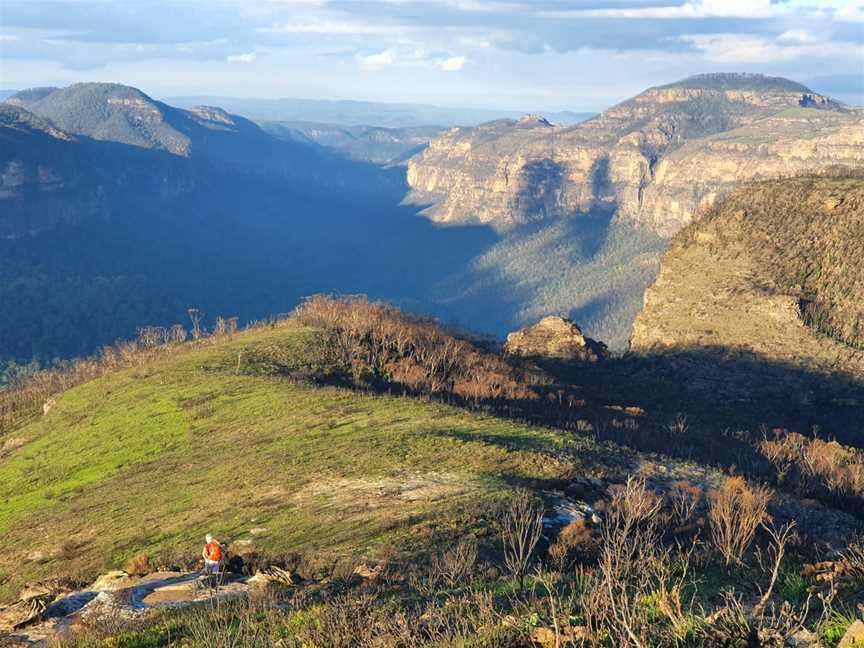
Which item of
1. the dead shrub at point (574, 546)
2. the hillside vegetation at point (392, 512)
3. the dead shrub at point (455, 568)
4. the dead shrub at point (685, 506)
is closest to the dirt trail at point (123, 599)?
the hillside vegetation at point (392, 512)

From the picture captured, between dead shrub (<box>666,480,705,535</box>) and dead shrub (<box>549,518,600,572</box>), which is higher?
dead shrub (<box>549,518,600,572</box>)

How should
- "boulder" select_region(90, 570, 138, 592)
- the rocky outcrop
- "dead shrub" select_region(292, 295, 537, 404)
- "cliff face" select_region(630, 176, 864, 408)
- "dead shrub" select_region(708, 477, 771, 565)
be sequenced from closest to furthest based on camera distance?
"dead shrub" select_region(708, 477, 771, 565), "boulder" select_region(90, 570, 138, 592), "dead shrub" select_region(292, 295, 537, 404), "cliff face" select_region(630, 176, 864, 408), the rocky outcrop

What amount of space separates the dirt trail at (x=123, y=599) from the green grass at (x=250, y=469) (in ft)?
18.1

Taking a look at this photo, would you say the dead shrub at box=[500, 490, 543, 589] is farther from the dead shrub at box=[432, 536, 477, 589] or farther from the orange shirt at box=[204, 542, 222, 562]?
the orange shirt at box=[204, 542, 222, 562]

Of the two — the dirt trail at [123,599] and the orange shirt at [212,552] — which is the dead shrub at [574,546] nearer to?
the dirt trail at [123,599]

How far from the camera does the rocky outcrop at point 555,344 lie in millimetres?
126312

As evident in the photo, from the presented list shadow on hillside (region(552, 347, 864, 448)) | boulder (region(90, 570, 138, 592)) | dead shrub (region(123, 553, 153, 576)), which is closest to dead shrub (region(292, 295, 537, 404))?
shadow on hillside (region(552, 347, 864, 448))

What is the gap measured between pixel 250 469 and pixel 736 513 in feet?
108

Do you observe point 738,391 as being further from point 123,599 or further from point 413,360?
point 123,599

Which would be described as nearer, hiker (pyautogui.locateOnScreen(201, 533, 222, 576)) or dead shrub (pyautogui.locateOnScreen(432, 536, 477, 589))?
dead shrub (pyautogui.locateOnScreen(432, 536, 477, 589))

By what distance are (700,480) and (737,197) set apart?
3730 inches

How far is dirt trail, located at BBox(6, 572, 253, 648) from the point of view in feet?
104

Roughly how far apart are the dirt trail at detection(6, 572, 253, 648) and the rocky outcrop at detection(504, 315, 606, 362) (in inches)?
3597

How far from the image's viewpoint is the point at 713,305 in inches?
4919
